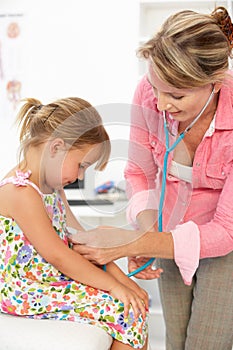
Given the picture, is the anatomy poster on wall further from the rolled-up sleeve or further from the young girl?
the rolled-up sleeve

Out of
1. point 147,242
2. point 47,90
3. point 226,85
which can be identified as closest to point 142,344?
point 147,242

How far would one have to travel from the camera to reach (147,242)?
1473mm

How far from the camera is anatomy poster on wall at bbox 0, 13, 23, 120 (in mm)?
3326

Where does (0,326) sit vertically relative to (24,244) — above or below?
below

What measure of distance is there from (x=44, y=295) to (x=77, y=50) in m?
2.07

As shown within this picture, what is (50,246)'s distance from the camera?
4.56ft

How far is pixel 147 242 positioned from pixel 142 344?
26cm

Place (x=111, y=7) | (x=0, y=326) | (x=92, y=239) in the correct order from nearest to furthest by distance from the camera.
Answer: (x=0, y=326)
(x=92, y=239)
(x=111, y=7)

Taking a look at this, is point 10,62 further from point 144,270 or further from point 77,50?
point 144,270

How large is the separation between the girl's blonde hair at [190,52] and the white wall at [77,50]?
1.74 metres

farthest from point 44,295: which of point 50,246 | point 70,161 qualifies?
point 70,161

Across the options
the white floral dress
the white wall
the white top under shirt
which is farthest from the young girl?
the white wall

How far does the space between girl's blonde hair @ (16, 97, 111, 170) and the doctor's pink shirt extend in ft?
0.57

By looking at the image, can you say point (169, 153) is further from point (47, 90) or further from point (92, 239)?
point (47, 90)
